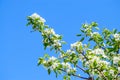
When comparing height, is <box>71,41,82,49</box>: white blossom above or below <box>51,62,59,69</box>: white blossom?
above

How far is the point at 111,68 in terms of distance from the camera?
39.4 feet

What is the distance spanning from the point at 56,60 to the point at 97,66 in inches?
71.4

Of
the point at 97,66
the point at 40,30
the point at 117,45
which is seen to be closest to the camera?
the point at 97,66

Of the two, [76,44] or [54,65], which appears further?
[76,44]

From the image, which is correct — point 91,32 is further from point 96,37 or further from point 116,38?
point 116,38

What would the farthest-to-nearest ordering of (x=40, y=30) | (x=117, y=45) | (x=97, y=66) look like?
1. (x=40, y=30)
2. (x=117, y=45)
3. (x=97, y=66)

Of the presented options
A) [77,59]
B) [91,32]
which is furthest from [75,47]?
[91,32]

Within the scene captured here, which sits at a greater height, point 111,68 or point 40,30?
point 40,30

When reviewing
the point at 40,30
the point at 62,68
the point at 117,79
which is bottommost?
the point at 117,79

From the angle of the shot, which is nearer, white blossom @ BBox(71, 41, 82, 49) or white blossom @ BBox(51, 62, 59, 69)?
white blossom @ BBox(51, 62, 59, 69)

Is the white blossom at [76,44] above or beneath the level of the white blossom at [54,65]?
above

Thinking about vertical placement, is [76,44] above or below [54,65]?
above

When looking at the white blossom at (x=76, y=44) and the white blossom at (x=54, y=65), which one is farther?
the white blossom at (x=76, y=44)

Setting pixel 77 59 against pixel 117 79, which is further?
pixel 77 59
